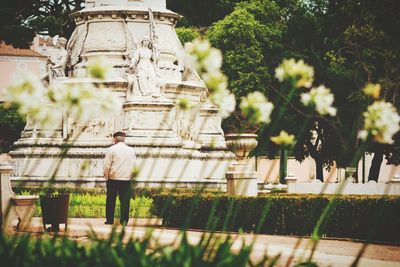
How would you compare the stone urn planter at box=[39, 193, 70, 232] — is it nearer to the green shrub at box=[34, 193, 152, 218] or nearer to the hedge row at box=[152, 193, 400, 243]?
the hedge row at box=[152, 193, 400, 243]

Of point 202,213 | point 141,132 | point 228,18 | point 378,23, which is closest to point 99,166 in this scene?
point 141,132

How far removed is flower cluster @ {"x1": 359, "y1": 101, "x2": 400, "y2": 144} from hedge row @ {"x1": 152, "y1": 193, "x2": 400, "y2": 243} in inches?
358

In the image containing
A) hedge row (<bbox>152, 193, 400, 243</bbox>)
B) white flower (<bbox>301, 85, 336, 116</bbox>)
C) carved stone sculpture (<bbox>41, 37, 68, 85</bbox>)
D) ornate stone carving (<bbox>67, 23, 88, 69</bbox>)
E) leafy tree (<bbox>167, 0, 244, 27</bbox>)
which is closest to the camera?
white flower (<bbox>301, 85, 336, 116</bbox>)

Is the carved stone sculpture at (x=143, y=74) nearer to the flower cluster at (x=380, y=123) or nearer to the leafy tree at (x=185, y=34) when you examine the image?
the leafy tree at (x=185, y=34)

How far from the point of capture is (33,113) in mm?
6688

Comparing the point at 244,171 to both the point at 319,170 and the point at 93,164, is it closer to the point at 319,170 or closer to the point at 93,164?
the point at 93,164

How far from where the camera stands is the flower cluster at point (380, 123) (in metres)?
6.64

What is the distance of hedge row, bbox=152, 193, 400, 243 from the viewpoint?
54.1 ft

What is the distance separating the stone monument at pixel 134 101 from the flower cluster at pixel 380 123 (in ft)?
75.5

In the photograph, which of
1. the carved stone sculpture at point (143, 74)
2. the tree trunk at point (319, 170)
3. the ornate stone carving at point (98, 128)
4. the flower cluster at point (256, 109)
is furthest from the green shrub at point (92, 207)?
the tree trunk at point (319, 170)

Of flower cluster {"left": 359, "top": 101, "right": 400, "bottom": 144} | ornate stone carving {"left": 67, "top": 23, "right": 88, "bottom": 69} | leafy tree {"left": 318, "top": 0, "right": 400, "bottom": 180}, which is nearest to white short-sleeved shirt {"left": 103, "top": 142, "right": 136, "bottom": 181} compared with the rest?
flower cluster {"left": 359, "top": 101, "right": 400, "bottom": 144}

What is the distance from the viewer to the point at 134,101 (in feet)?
103

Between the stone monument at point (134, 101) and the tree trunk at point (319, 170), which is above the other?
the stone monument at point (134, 101)

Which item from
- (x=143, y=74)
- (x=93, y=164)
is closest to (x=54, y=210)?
(x=93, y=164)
